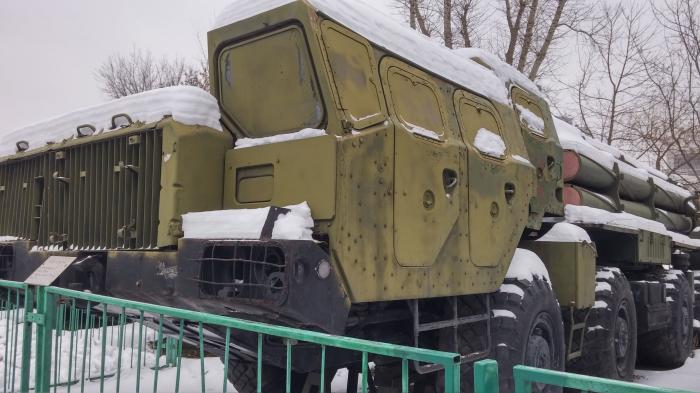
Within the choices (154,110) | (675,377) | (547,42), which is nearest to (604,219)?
(675,377)

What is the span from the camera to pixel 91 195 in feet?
14.3

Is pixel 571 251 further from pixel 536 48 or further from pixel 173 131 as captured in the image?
pixel 536 48

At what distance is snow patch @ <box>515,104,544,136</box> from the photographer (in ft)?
18.9

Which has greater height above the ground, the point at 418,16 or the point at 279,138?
the point at 418,16

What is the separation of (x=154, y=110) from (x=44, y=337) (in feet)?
4.78

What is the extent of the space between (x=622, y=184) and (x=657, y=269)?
1.37 m

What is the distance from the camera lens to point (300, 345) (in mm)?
3693

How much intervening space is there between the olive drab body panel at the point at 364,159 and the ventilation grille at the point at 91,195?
53 cm

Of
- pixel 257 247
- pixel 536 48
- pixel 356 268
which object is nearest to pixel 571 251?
pixel 356 268

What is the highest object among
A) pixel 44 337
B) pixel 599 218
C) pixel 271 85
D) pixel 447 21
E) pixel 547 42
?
pixel 447 21

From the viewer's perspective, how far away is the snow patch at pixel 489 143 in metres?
4.66

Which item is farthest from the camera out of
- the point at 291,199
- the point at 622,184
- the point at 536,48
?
the point at 536,48

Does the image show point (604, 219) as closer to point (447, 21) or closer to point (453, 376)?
point (453, 376)

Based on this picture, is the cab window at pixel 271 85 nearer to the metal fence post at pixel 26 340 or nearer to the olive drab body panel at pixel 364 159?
the olive drab body panel at pixel 364 159
